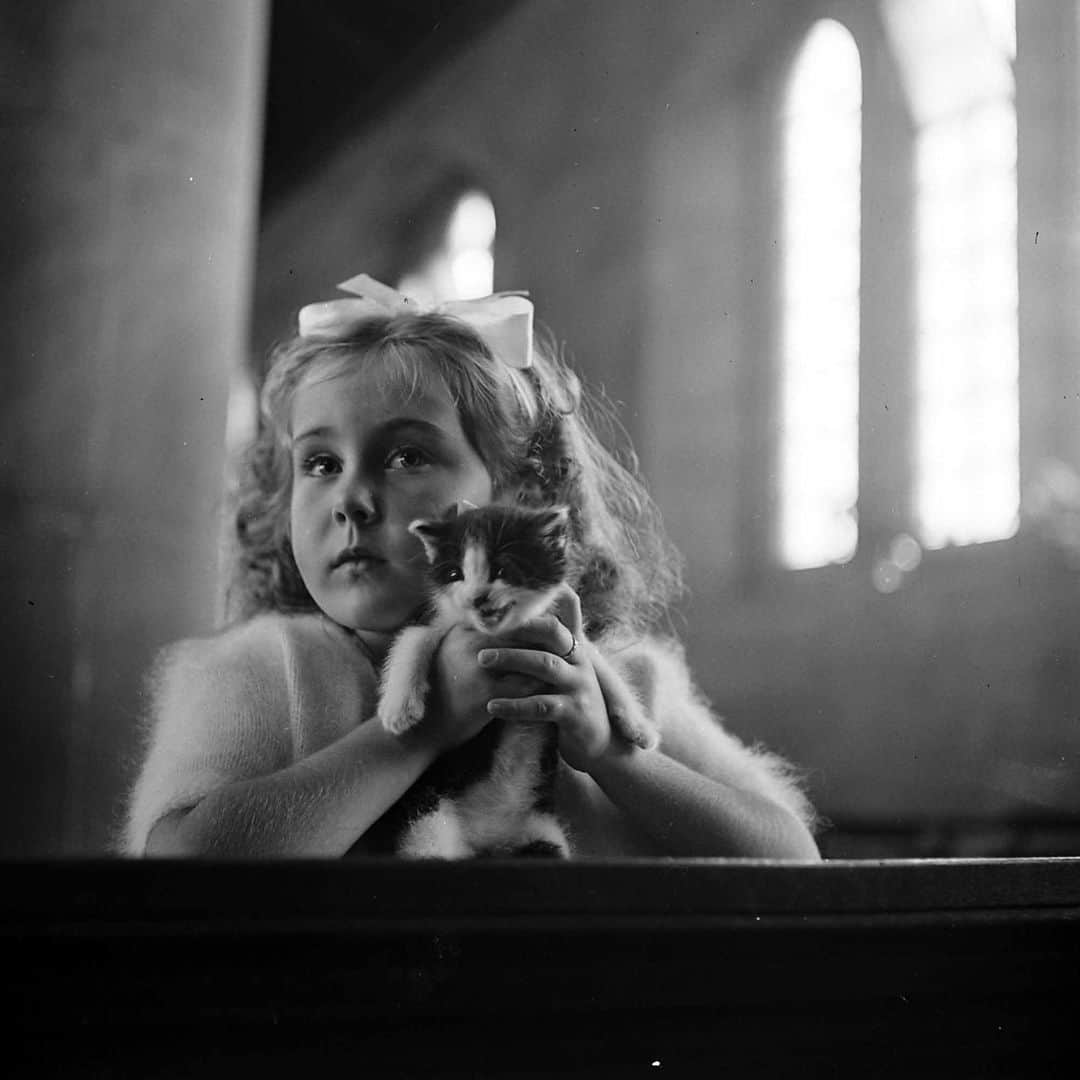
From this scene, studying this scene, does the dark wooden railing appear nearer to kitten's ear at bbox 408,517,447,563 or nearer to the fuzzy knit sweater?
the fuzzy knit sweater

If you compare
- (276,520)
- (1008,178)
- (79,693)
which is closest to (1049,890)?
(276,520)

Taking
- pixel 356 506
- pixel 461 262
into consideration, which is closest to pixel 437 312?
pixel 461 262

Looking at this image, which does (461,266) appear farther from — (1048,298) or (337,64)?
(1048,298)

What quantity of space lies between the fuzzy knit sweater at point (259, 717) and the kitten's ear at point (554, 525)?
173 mm

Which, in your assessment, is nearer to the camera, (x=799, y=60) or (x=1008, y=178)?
(x=799, y=60)

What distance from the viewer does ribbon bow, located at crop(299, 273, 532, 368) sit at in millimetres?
955

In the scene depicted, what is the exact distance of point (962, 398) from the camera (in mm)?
1685

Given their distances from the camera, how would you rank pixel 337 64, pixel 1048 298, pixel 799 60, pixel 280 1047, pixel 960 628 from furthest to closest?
1. pixel 1048 298
2. pixel 960 628
3. pixel 799 60
4. pixel 337 64
5. pixel 280 1047

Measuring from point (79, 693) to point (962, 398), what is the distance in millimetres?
1275

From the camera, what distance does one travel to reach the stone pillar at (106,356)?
3.07 feet

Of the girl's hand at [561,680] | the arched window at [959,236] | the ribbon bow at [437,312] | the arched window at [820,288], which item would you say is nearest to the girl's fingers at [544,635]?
the girl's hand at [561,680]

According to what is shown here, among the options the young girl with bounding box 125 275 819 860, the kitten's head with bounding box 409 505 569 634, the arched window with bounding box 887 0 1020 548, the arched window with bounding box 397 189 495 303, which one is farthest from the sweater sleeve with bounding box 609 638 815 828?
the arched window with bounding box 887 0 1020 548

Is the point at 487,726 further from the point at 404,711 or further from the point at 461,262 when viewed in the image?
the point at 461,262

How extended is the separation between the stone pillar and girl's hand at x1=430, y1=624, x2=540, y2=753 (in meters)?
0.20
